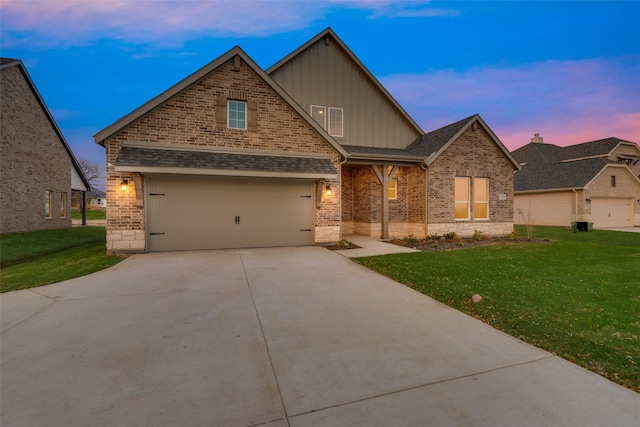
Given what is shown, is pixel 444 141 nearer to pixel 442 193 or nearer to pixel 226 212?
pixel 442 193

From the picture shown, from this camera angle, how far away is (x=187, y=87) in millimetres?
9641

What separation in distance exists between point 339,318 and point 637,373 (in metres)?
3.20

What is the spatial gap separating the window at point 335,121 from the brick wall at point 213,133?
11.7ft

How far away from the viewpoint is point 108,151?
9.00 m

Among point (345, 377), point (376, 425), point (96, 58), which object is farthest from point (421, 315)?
point (96, 58)

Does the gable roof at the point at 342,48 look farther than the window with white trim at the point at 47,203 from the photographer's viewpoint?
Answer: No

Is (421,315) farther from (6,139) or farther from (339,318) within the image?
(6,139)

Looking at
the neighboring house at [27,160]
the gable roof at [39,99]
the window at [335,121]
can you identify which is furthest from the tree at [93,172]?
the window at [335,121]

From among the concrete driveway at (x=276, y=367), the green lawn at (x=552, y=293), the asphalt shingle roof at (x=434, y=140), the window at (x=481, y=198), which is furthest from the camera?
the window at (x=481, y=198)

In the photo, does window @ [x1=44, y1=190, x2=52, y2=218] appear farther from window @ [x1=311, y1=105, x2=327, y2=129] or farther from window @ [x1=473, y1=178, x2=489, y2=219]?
window @ [x1=473, y1=178, x2=489, y2=219]

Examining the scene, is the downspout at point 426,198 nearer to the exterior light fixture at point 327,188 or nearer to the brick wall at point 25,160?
the exterior light fixture at point 327,188

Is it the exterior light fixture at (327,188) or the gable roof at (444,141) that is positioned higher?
the gable roof at (444,141)

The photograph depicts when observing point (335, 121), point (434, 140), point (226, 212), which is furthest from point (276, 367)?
point (434, 140)

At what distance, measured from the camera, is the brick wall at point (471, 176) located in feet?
43.5
